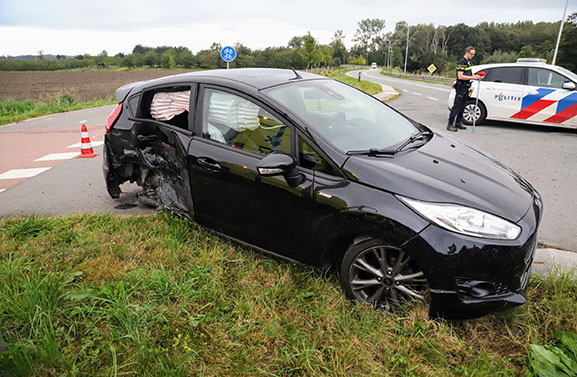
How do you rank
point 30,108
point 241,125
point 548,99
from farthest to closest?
point 30,108 < point 548,99 < point 241,125

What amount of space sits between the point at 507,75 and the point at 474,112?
3.44 ft

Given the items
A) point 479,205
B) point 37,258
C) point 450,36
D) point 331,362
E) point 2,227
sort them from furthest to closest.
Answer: point 450,36
point 2,227
point 37,258
point 479,205
point 331,362

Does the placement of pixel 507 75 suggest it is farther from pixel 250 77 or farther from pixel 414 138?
pixel 250 77

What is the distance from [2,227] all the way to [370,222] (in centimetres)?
383

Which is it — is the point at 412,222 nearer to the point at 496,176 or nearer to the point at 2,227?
the point at 496,176

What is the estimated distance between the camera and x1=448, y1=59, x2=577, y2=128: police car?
855cm

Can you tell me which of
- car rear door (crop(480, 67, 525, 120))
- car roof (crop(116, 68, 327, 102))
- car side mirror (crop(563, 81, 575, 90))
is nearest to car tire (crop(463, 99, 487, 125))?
car rear door (crop(480, 67, 525, 120))

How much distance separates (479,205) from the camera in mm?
2436

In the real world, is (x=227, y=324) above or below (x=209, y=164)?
below

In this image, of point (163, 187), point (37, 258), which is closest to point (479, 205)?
point (163, 187)

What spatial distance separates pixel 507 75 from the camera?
9156mm

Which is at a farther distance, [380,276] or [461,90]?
[461,90]

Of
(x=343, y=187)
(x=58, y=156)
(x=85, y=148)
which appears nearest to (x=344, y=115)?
(x=343, y=187)

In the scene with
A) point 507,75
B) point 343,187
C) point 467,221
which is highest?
point 507,75
